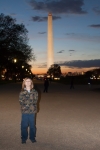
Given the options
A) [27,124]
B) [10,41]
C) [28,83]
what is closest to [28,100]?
[28,83]

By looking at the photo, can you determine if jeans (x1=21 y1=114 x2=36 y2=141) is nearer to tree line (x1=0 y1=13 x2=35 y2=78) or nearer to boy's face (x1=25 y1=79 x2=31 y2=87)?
boy's face (x1=25 y1=79 x2=31 y2=87)

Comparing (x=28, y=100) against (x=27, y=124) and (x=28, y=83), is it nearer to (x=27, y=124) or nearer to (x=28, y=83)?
(x=28, y=83)

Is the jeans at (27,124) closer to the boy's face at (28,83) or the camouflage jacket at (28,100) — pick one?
the camouflage jacket at (28,100)

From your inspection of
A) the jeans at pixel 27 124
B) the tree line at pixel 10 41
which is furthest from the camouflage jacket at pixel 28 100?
the tree line at pixel 10 41

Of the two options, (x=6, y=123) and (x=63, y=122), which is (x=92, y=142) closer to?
(x=63, y=122)

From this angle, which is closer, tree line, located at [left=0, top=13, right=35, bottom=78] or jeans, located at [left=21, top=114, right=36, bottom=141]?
jeans, located at [left=21, top=114, right=36, bottom=141]

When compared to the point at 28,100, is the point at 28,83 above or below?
above

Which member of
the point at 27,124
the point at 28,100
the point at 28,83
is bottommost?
the point at 27,124

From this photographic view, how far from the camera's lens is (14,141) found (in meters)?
7.78

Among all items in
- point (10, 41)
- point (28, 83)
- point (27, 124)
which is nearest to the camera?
point (28, 83)

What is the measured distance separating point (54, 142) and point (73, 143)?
51 cm

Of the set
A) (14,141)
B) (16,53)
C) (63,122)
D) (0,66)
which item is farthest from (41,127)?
(0,66)

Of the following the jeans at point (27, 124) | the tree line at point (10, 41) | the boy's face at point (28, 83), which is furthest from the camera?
the tree line at point (10, 41)

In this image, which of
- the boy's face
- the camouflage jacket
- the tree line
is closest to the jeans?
the camouflage jacket
